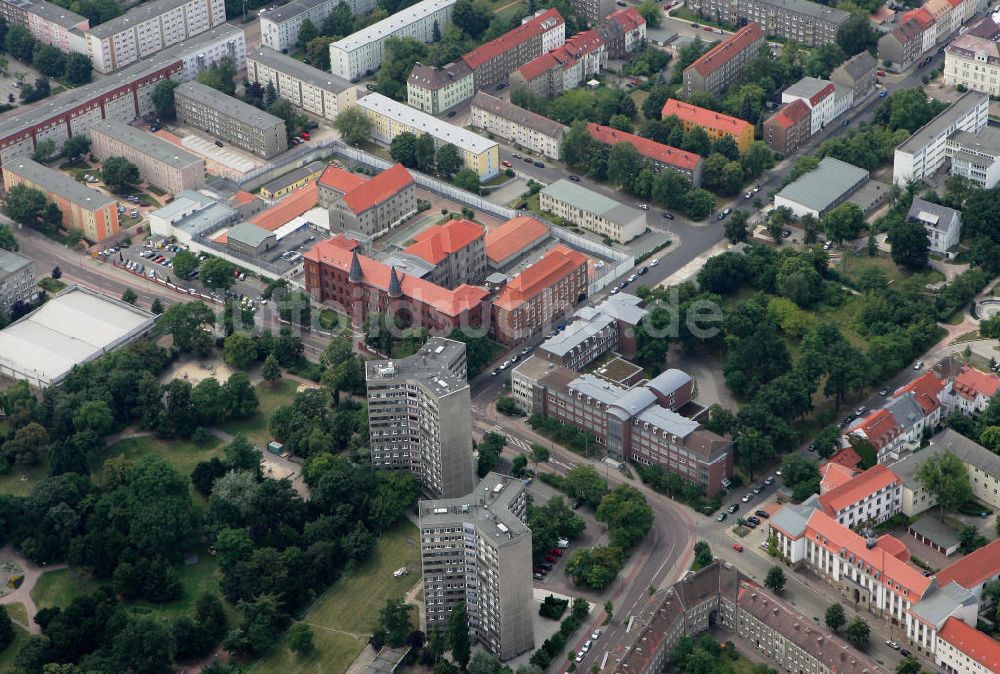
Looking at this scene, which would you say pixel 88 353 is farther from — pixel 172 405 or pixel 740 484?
pixel 740 484

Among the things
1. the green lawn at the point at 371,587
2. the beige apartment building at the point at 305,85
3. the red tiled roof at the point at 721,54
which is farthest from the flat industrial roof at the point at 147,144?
the green lawn at the point at 371,587

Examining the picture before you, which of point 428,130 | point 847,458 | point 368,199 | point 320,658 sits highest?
point 847,458

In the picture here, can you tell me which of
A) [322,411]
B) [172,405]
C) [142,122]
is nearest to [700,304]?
[322,411]

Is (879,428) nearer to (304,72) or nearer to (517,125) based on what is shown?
(517,125)

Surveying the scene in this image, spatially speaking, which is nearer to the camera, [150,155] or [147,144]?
[150,155]

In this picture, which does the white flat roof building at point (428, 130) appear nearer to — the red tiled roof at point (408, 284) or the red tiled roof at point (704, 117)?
the red tiled roof at point (704, 117)

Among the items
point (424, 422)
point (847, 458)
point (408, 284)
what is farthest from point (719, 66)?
point (424, 422)

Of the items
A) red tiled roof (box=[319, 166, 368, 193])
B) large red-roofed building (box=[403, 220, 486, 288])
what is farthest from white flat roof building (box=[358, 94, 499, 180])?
large red-roofed building (box=[403, 220, 486, 288])
